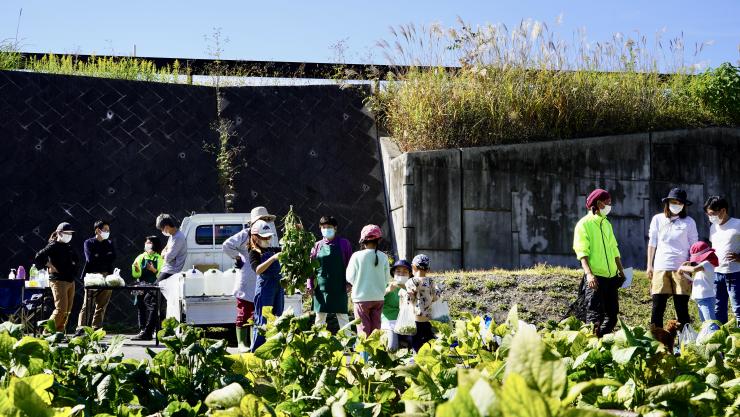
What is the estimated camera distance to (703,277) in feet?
31.8

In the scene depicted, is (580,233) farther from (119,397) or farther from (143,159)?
(143,159)

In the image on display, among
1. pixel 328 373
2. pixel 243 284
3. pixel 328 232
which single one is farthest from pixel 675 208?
pixel 328 373

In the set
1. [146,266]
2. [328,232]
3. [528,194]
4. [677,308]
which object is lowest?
[677,308]

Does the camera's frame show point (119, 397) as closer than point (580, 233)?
Yes

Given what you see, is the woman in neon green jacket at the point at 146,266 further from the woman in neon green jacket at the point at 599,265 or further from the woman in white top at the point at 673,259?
the woman in white top at the point at 673,259

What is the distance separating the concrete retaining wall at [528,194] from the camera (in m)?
16.5

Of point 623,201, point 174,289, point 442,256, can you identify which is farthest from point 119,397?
point 623,201

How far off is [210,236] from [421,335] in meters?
6.90

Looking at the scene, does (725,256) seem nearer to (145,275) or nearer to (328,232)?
(328,232)

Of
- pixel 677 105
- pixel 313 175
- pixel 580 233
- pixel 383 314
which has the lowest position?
pixel 383 314

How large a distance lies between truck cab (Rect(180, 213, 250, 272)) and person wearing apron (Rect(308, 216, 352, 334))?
506cm

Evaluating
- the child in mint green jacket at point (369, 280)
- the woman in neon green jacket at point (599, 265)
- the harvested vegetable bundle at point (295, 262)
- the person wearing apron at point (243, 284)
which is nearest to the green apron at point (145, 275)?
the person wearing apron at point (243, 284)

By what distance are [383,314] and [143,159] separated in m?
9.36

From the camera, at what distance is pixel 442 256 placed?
16469 mm
